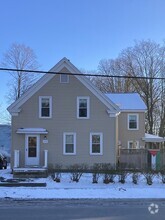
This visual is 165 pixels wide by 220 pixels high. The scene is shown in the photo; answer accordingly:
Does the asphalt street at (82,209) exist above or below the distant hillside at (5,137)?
below

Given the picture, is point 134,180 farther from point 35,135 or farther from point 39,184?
point 35,135

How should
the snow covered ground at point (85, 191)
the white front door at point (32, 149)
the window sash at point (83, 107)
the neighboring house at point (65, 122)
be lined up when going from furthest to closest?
the window sash at point (83, 107)
the neighboring house at point (65, 122)
the white front door at point (32, 149)
the snow covered ground at point (85, 191)

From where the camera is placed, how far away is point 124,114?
40.0 m

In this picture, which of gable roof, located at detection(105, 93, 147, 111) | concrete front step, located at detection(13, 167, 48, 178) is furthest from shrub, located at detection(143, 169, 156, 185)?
gable roof, located at detection(105, 93, 147, 111)

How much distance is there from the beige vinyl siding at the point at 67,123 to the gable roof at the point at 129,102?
9110mm

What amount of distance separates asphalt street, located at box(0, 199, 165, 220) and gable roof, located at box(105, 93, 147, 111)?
23564mm

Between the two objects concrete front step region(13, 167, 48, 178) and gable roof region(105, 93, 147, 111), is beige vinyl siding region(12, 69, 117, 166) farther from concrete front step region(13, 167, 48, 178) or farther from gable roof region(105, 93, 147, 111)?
gable roof region(105, 93, 147, 111)

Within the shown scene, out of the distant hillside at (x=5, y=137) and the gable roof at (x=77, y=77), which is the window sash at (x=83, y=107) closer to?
the gable roof at (x=77, y=77)

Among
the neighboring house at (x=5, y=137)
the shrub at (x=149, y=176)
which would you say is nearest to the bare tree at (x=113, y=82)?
the neighboring house at (x=5, y=137)

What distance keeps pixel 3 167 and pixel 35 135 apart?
8.61 metres

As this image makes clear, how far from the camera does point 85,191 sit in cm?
1884

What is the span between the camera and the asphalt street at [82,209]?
11828 mm

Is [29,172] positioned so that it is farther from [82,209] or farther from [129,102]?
[129,102]

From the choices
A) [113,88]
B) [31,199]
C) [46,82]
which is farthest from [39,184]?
[113,88]
